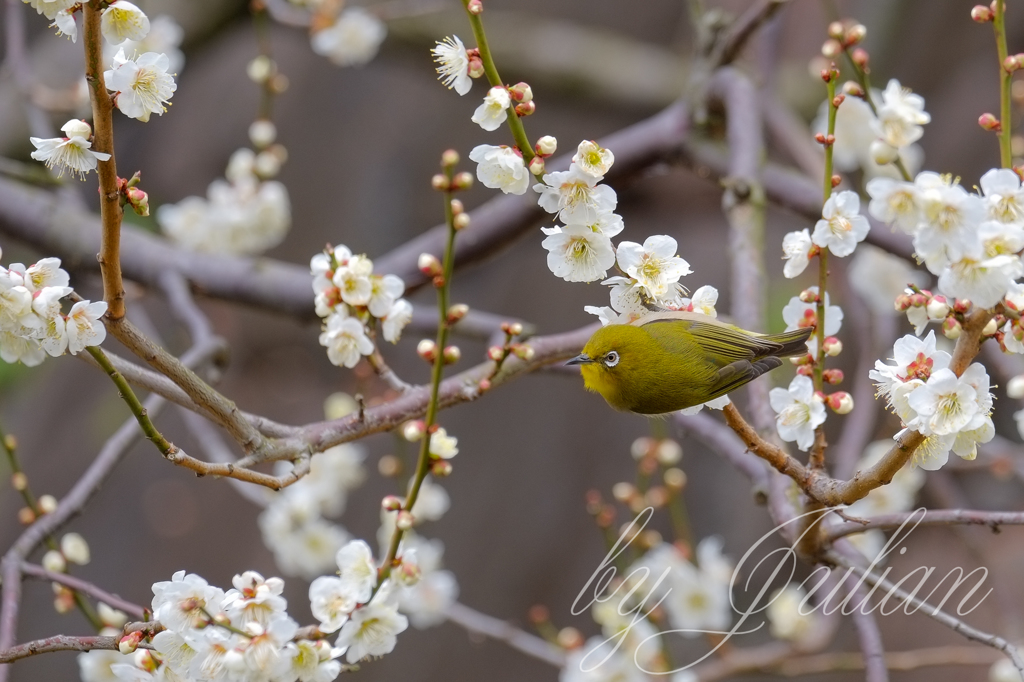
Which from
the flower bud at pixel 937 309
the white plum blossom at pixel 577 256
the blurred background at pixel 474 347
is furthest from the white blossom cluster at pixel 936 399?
the blurred background at pixel 474 347

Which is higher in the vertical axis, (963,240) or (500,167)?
(500,167)

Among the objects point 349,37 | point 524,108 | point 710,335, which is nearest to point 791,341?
point 710,335

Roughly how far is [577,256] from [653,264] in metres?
0.07

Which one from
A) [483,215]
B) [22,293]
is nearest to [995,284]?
[22,293]

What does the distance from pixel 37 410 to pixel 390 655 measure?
171cm

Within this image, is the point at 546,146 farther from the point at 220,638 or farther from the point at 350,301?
the point at 220,638

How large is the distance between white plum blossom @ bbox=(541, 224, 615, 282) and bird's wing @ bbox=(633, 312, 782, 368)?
0.16 m

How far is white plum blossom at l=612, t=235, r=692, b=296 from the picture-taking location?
0.75 meters

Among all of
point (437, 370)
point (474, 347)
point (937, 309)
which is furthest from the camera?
point (474, 347)

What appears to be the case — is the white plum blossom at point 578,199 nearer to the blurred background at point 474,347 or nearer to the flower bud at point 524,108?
the flower bud at point 524,108

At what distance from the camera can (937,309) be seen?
0.68m

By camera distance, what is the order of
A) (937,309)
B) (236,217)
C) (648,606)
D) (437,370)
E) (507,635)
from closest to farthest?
1. (937,309)
2. (437,370)
3. (507,635)
4. (648,606)
5. (236,217)

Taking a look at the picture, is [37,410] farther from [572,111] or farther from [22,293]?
[22,293]

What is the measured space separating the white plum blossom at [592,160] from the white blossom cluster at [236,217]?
1.39 meters
